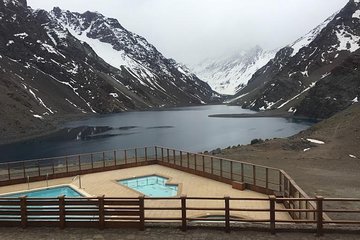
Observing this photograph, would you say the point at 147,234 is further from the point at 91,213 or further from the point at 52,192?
the point at 52,192

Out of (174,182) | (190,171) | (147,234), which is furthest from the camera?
(190,171)

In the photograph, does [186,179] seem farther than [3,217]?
Yes

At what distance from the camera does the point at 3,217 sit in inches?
683

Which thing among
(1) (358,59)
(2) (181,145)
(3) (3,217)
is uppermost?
(1) (358,59)

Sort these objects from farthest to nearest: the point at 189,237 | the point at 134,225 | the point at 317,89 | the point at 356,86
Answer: the point at 317,89 → the point at 356,86 → the point at 134,225 → the point at 189,237

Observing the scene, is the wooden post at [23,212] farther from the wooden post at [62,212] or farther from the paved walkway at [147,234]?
the wooden post at [62,212]

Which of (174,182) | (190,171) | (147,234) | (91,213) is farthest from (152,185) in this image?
(147,234)

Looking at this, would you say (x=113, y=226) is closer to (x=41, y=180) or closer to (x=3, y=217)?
(x=3, y=217)

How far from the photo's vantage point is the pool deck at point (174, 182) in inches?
834

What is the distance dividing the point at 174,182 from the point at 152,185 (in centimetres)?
217

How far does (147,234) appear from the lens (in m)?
15.9

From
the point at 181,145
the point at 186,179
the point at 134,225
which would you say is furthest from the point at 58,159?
the point at 181,145

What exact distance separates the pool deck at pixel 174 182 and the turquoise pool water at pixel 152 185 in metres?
0.55

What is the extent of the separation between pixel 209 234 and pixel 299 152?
131ft
